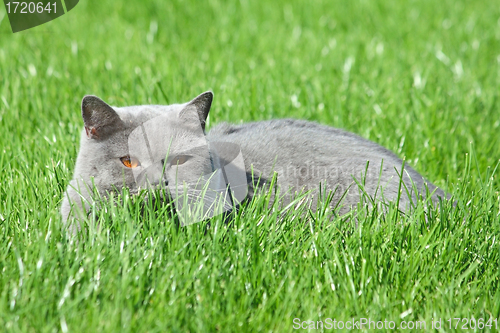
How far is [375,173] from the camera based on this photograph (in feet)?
6.45

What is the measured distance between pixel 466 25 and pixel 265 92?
8.63 feet

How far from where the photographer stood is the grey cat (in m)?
1.72

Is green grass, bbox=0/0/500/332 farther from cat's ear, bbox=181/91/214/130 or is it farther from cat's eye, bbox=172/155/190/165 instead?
cat's ear, bbox=181/91/214/130

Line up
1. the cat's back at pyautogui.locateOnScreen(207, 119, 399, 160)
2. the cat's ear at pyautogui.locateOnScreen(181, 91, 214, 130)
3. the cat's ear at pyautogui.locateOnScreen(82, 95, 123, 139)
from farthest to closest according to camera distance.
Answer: the cat's back at pyautogui.locateOnScreen(207, 119, 399, 160)
the cat's ear at pyautogui.locateOnScreen(181, 91, 214, 130)
the cat's ear at pyautogui.locateOnScreen(82, 95, 123, 139)

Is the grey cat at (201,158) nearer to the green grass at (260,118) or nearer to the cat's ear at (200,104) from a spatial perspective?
the cat's ear at (200,104)

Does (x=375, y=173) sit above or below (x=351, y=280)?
above

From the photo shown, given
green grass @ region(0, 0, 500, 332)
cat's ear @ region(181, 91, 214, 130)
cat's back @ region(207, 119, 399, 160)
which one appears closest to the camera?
green grass @ region(0, 0, 500, 332)

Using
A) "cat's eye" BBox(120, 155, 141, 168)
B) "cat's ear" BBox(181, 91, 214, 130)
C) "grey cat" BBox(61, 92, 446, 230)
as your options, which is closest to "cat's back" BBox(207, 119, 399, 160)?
"grey cat" BBox(61, 92, 446, 230)

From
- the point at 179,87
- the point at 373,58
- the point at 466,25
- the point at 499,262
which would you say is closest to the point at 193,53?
the point at 179,87

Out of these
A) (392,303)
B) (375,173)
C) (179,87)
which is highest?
(179,87)

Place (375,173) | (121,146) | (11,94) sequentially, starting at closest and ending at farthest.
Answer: (121,146) < (375,173) < (11,94)

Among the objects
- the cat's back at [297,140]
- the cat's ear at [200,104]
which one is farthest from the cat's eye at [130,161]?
the cat's back at [297,140]

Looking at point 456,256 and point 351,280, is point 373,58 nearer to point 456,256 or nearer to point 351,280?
point 456,256

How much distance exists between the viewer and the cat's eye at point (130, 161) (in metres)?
1.73
